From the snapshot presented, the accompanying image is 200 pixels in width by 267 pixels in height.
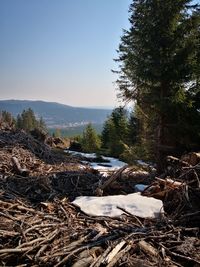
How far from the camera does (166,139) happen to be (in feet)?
52.0

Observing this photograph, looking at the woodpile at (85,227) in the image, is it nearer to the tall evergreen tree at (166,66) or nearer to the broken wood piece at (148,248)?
the broken wood piece at (148,248)

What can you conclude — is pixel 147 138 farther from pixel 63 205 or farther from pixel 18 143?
pixel 63 205

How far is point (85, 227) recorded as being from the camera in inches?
234

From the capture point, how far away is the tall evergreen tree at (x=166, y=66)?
1454 centimetres

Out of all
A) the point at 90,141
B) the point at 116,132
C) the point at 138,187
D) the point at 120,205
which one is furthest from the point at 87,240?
the point at 90,141

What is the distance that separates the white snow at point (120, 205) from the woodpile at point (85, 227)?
16 cm

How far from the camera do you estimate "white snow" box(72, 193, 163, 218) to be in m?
6.55

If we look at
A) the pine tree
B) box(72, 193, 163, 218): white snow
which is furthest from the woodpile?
the pine tree

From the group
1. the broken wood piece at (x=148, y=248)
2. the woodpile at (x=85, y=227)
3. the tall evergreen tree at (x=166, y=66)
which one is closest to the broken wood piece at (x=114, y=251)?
the woodpile at (x=85, y=227)

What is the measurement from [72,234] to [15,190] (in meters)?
2.69

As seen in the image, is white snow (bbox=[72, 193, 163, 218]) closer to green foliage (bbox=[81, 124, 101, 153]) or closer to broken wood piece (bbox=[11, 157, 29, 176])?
broken wood piece (bbox=[11, 157, 29, 176])

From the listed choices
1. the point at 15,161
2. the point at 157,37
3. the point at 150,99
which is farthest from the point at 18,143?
the point at 157,37

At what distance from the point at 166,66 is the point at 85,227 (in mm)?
10349

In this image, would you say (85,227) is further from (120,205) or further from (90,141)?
(90,141)
